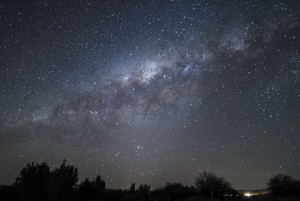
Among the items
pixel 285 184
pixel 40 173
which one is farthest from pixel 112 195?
pixel 285 184

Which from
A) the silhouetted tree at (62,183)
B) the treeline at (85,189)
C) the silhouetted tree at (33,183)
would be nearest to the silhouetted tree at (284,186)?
the treeline at (85,189)

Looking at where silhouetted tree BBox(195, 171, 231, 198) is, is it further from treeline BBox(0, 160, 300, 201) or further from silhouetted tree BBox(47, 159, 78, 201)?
silhouetted tree BBox(47, 159, 78, 201)

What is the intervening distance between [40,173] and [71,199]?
22.0 ft

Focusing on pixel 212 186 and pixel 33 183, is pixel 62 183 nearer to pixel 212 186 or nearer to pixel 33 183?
pixel 33 183

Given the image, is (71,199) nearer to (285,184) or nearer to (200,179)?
(200,179)

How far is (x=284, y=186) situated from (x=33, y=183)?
1341 inches

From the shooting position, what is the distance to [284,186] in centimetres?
3378

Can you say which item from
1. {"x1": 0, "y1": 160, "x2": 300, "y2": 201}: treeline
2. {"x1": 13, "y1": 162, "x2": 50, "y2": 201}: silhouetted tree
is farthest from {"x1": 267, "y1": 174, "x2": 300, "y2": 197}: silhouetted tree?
{"x1": 13, "y1": 162, "x2": 50, "y2": 201}: silhouetted tree

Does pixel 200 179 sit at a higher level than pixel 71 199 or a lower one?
higher

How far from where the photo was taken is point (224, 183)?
36.0 metres

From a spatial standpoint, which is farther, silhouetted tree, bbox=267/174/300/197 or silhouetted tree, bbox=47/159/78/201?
silhouetted tree, bbox=267/174/300/197

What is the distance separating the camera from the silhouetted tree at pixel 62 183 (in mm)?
25484

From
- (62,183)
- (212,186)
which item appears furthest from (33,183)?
(212,186)

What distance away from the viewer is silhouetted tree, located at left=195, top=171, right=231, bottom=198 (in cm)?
3497
